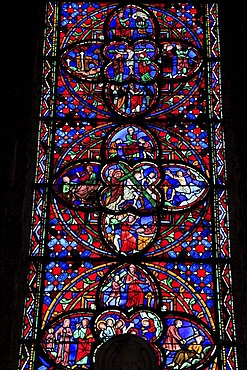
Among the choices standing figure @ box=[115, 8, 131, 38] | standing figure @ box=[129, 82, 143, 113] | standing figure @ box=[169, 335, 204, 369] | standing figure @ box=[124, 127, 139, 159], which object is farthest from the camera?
standing figure @ box=[115, 8, 131, 38]

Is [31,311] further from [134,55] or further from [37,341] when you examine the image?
[134,55]

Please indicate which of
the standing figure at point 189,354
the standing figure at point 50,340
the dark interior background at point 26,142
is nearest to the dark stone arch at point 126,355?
the standing figure at point 189,354

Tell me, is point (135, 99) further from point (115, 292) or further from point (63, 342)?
point (63, 342)

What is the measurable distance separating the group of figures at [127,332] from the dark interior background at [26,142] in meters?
0.34

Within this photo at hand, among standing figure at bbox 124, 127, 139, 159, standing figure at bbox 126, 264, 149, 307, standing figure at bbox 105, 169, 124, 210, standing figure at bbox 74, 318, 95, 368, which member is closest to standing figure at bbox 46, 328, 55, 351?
standing figure at bbox 74, 318, 95, 368

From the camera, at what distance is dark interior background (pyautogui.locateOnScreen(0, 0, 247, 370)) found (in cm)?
1146

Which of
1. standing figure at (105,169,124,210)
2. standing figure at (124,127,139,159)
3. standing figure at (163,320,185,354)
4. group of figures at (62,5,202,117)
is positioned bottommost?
standing figure at (163,320,185,354)

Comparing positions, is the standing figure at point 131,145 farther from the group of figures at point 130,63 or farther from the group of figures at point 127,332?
the group of figures at point 127,332

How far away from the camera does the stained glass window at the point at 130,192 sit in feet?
37.8

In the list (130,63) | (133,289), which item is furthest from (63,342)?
(130,63)

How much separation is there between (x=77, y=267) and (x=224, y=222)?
1433 mm

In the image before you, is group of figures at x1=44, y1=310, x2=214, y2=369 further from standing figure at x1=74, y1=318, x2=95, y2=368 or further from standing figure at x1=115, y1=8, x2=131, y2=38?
standing figure at x1=115, y1=8, x2=131, y2=38

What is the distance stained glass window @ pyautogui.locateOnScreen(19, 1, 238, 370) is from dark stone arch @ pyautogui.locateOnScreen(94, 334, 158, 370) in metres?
0.05

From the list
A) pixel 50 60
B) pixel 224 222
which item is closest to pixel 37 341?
pixel 224 222
